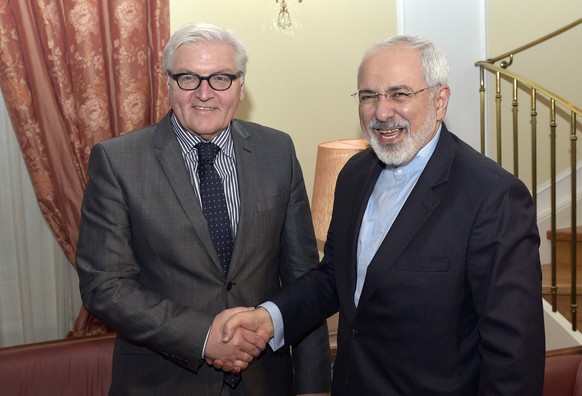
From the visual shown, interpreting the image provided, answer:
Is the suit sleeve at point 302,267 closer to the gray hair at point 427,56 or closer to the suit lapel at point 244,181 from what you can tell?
the suit lapel at point 244,181

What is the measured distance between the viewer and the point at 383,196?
2000mm

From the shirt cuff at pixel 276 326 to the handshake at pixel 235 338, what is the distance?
4cm

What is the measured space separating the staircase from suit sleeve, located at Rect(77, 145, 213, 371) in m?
2.51

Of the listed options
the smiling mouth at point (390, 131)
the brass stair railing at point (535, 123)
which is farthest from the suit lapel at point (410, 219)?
the brass stair railing at point (535, 123)

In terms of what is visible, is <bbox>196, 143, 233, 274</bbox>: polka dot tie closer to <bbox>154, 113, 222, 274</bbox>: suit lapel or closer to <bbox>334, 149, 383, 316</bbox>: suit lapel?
<bbox>154, 113, 222, 274</bbox>: suit lapel

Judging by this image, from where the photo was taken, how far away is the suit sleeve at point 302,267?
224 centimetres

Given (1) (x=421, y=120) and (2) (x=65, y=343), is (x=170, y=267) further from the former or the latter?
(2) (x=65, y=343)

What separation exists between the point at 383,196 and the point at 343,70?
228cm

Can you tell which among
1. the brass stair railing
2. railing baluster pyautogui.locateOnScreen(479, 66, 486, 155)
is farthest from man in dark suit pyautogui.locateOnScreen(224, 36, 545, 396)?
railing baluster pyautogui.locateOnScreen(479, 66, 486, 155)

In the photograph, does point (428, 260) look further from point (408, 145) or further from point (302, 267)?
point (302, 267)

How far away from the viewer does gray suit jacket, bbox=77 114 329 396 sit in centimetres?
201

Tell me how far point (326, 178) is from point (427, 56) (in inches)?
49.3

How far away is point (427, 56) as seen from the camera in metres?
1.89

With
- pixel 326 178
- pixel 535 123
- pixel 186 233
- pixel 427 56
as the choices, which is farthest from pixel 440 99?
pixel 535 123
